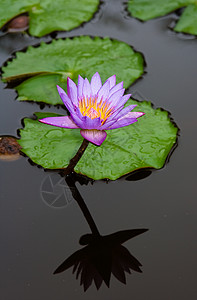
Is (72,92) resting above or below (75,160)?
above

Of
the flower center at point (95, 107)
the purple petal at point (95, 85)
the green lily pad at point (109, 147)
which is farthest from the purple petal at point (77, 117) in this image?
the green lily pad at point (109, 147)

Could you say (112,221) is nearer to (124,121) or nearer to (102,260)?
(102,260)

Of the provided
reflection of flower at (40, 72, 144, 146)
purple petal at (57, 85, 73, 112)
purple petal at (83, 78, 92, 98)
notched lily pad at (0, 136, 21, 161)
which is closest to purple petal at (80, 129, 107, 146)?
reflection of flower at (40, 72, 144, 146)

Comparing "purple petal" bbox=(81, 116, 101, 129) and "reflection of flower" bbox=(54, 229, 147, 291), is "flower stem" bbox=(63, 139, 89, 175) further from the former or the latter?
"reflection of flower" bbox=(54, 229, 147, 291)

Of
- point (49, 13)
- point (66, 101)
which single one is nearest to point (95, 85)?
point (66, 101)

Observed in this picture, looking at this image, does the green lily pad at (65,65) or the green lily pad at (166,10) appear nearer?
the green lily pad at (65,65)

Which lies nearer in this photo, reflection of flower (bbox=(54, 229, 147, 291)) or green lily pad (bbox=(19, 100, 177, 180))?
reflection of flower (bbox=(54, 229, 147, 291))

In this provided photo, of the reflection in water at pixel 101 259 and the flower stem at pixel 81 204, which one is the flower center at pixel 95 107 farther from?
the reflection in water at pixel 101 259
